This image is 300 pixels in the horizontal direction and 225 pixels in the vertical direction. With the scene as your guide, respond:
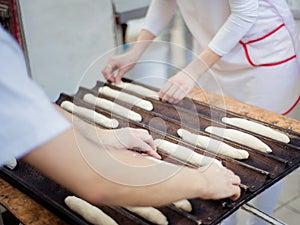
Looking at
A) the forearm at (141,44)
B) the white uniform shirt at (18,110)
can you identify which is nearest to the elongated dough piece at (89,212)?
the white uniform shirt at (18,110)

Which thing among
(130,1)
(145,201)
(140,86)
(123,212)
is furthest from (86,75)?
(145,201)

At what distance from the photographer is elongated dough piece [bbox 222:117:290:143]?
1.21 meters

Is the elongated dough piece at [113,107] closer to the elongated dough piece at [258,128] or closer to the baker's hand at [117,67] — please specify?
the baker's hand at [117,67]

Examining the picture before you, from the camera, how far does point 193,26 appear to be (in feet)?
5.36

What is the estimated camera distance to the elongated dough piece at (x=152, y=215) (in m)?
0.92

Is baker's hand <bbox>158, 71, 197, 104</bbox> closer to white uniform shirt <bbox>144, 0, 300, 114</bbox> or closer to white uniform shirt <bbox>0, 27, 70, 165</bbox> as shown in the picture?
white uniform shirt <bbox>144, 0, 300, 114</bbox>

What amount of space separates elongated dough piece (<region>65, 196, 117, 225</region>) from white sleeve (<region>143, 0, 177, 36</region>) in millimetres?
883

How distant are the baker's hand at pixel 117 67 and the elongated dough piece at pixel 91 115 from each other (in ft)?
0.66

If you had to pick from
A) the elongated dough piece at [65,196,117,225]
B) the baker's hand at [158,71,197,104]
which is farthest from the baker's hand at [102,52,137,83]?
the elongated dough piece at [65,196,117,225]

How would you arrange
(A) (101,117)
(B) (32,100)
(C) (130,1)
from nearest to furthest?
(B) (32,100) → (A) (101,117) → (C) (130,1)

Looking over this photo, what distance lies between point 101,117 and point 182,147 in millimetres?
324

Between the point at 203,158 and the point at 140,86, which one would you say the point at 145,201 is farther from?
the point at 140,86

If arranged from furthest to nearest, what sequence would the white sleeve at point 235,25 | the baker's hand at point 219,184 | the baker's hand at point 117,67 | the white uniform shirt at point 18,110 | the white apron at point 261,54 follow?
the baker's hand at point 117,67 → the white apron at point 261,54 → the white sleeve at point 235,25 → the baker's hand at point 219,184 → the white uniform shirt at point 18,110

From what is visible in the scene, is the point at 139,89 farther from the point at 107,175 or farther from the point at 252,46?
the point at 107,175
